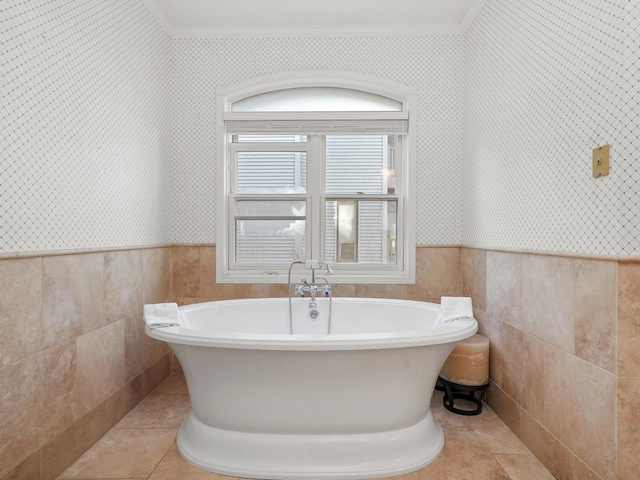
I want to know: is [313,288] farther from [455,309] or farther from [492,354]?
[492,354]

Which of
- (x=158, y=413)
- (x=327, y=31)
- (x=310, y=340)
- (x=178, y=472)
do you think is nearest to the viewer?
(x=310, y=340)

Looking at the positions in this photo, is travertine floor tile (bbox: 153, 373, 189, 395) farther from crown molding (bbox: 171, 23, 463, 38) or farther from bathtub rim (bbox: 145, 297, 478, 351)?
crown molding (bbox: 171, 23, 463, 38)

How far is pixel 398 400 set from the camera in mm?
1724

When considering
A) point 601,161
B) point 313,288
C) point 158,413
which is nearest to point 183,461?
point 158,413

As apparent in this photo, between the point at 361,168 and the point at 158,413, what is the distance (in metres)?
2.14

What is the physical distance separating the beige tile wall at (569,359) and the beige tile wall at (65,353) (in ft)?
7.14

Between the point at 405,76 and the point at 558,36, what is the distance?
126 cm

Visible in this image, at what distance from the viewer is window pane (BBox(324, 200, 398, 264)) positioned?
2928 millimetres

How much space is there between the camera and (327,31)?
9.15 feet

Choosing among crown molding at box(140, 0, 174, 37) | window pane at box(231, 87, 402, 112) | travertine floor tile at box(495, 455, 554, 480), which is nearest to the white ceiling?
crown molding at box(140, 0, 174, 37)

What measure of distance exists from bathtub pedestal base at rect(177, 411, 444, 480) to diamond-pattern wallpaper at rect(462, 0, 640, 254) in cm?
115

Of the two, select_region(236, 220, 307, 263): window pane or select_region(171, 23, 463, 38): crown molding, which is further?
select_region(236, 220, 307, 263): window pane

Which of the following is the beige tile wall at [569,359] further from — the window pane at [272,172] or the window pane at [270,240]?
the window pane at [272,172]

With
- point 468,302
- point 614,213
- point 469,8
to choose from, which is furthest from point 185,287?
point 469,8
